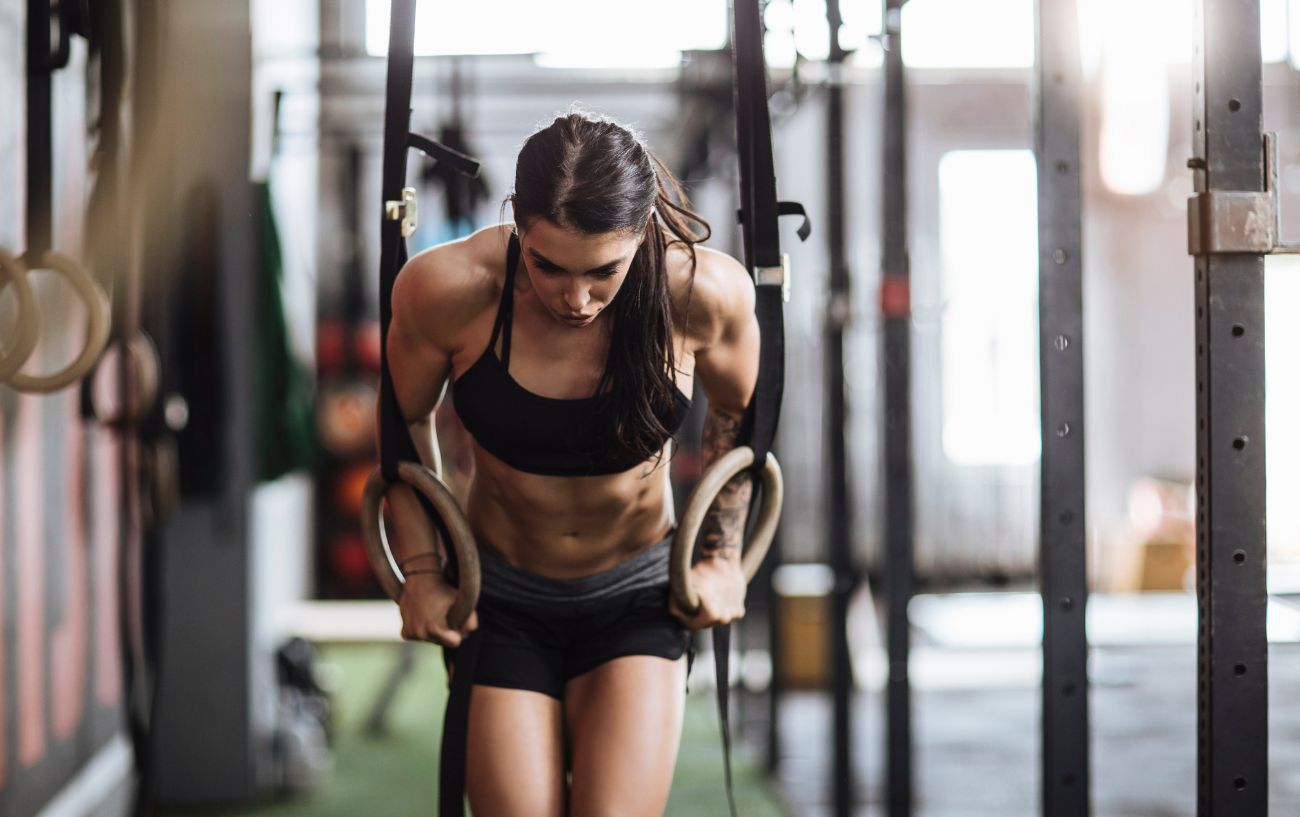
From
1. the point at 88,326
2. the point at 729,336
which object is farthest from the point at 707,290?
the point at 88,326

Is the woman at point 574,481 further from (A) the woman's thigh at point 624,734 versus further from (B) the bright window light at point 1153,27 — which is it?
(B) the bright window light at point 1153,27

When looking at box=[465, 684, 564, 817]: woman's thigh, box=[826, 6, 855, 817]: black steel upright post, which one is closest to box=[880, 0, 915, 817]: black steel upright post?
box=[826, 6, 855, 817]: black steel upright post

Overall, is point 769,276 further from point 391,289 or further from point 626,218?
point 391,289

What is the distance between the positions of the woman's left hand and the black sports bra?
18 centimetres

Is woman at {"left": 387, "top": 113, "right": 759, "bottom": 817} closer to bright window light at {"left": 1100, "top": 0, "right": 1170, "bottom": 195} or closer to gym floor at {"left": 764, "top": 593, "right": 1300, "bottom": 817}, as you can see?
gym floor at {"left": 764, "top": 593, "right": 1300, "bottom": 817}

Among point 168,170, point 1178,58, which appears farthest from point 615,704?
point 1178,58

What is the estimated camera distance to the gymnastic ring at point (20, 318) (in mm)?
1737

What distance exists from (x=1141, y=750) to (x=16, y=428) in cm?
384

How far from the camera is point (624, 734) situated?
5.28 ft

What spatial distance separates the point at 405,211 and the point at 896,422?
175cm

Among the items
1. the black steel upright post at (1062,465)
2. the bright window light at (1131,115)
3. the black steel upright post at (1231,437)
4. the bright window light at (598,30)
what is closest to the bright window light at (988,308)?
the bright window light at (1131,115)

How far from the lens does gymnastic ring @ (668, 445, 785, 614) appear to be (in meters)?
1.52

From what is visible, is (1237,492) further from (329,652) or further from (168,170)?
(329,652)

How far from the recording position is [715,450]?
5.62ft
